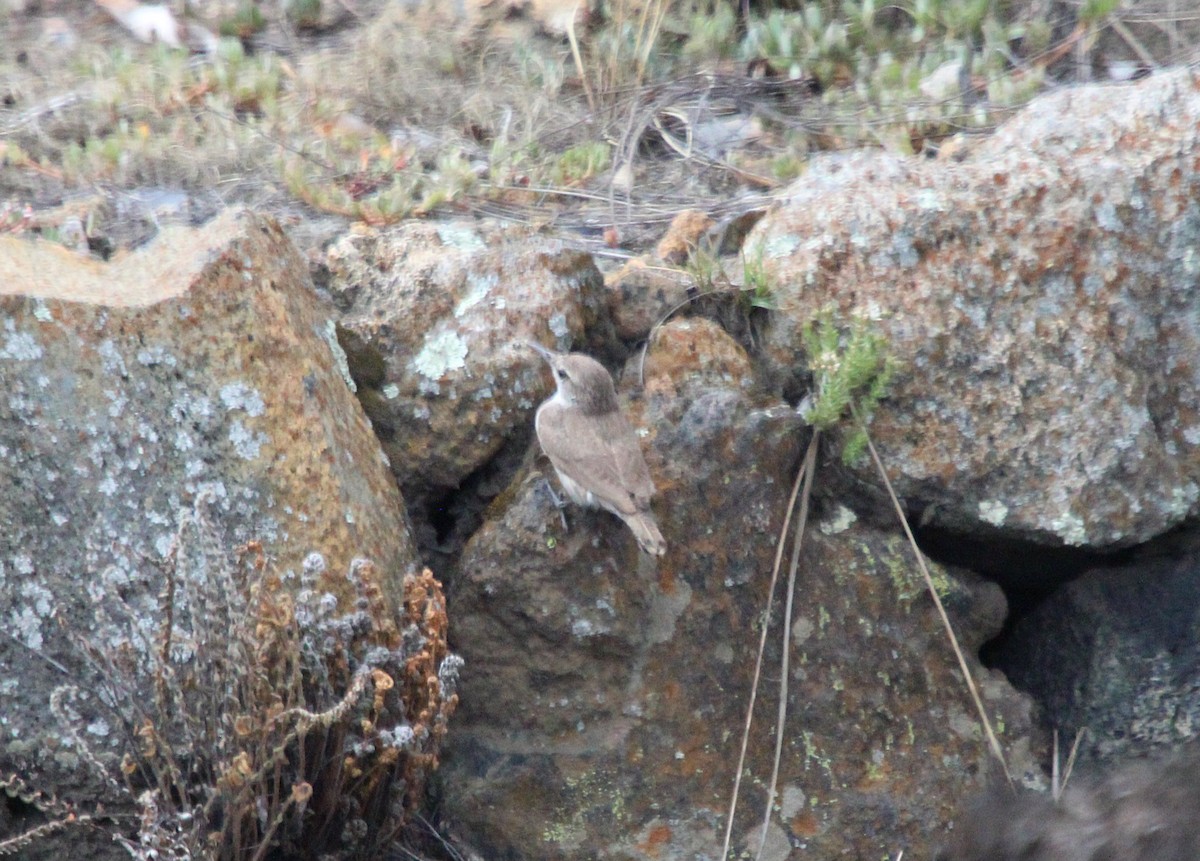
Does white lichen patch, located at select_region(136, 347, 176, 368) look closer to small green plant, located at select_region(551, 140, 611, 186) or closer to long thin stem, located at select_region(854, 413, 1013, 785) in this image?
long thin stem, located at select_region(854, 413, 1013, 785)

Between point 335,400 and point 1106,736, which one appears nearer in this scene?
point 335,400

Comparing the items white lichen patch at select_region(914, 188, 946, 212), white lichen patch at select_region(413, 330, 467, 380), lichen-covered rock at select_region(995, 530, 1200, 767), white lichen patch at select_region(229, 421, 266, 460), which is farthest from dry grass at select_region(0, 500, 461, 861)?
lichen-covered rock at select_region(995, 530, 1200, 767)

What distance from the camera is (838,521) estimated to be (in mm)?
4645

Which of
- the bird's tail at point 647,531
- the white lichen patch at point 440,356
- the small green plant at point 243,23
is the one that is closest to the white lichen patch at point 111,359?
the white lichen patch at point 440,356

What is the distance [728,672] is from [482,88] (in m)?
3.58

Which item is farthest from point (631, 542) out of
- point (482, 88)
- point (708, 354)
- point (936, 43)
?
point (936, 43)

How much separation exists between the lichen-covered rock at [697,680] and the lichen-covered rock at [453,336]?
35 centimetres

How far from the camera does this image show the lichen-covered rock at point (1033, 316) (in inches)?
176

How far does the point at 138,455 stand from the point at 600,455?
4.44 ft

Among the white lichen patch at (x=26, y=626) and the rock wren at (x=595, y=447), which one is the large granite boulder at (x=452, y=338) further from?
the white lichen patch at (x=26, y=626)

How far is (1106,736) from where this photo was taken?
464 centimetres

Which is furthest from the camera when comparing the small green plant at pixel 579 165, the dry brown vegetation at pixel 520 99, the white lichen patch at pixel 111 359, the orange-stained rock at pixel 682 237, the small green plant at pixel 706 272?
the small green plant at pixel 579 165

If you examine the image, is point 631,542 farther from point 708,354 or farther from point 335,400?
point 335,400

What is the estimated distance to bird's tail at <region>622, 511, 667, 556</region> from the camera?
4141 millimetres
